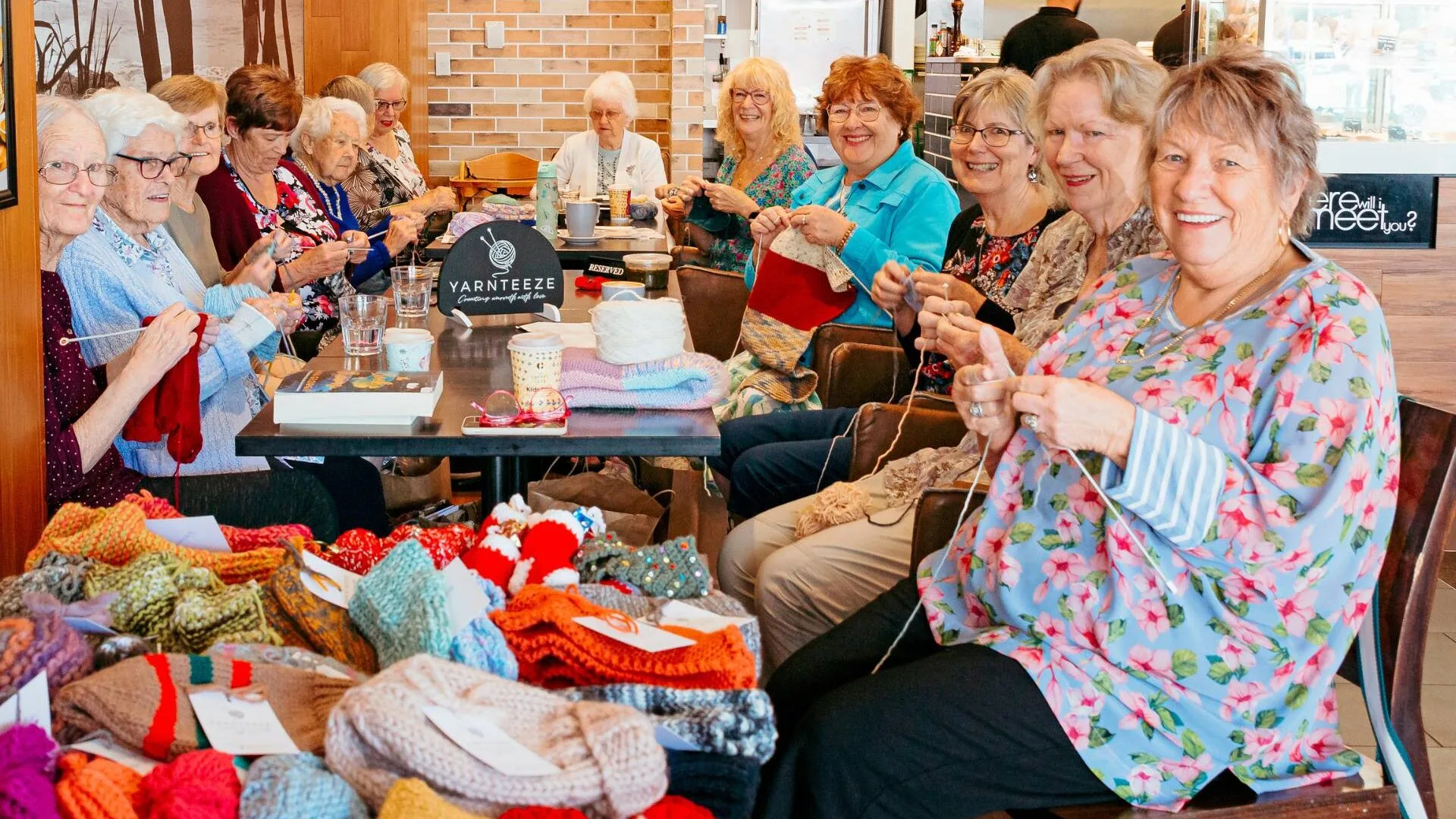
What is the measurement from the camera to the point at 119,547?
1.69 metres

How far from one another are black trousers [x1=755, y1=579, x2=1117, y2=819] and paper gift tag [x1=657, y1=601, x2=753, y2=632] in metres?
0.27

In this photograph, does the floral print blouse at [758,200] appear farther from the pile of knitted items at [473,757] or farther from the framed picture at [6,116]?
the pile of knitted items at [473,757]

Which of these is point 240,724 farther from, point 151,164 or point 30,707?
point 151,164

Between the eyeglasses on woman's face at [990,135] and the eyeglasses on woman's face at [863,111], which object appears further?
the eyeglasses on woman's face at [863,111]

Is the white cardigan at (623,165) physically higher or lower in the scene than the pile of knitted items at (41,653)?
higher

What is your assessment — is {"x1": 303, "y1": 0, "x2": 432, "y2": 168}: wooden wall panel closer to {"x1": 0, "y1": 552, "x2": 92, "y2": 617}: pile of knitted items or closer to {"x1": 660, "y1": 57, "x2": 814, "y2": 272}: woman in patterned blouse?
{"x1": 660, "y1": 57, "x2": 814, "y2": 272}: woman in patterned blouse

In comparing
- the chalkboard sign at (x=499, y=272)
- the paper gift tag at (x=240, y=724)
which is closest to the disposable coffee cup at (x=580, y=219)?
the chalkboard sign at (x=499, y=272)

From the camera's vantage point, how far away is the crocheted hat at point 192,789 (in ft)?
3.85

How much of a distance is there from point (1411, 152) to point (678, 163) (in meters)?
4.27

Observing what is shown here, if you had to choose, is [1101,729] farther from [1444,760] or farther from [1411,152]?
[1411,152]

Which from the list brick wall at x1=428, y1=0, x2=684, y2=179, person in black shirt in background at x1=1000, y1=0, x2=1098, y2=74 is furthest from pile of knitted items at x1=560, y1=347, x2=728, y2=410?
brick wall at x1=428, y1=0, x2=684, y2=179

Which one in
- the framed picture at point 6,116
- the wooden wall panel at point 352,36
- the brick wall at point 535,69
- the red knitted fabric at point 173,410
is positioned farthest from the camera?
the brick wall at point 535,69

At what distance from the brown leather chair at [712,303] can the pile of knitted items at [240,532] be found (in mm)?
2904

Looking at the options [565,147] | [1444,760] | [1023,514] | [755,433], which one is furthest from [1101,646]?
[565,147]
